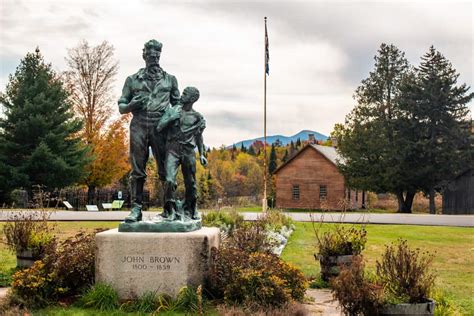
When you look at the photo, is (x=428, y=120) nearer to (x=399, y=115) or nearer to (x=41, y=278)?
(x=399, y=115)

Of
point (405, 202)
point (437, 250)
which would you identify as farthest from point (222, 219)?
point (405, 202)

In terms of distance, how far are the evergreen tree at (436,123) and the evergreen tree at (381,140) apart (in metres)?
0.79

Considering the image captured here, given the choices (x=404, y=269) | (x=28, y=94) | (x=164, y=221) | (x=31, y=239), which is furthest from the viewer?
(x=28, y=94)

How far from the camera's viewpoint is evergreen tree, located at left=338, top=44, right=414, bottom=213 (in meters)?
37.8

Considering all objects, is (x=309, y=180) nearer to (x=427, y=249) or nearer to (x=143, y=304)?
(x=427, y=249)

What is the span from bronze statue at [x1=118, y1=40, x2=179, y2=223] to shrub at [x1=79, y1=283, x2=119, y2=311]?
1232mm

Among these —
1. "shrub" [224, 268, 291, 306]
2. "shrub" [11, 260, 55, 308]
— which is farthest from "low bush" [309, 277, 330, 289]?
"shrub" [11, 260, 55, 308]

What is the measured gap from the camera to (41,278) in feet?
25.5

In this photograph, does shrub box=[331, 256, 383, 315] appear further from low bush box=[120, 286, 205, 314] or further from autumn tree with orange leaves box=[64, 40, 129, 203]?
autumn tree with orange leaves box=[64, 40, 129, 203]

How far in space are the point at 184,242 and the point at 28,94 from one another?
32478mm

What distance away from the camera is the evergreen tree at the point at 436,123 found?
121 feet

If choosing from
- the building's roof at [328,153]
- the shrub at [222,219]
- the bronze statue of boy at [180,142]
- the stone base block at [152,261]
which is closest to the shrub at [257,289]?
the stone base block at [152,261]

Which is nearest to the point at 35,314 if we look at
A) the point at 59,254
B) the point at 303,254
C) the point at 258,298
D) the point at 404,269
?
the point at 59,254

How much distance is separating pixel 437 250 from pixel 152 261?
32.5ft
